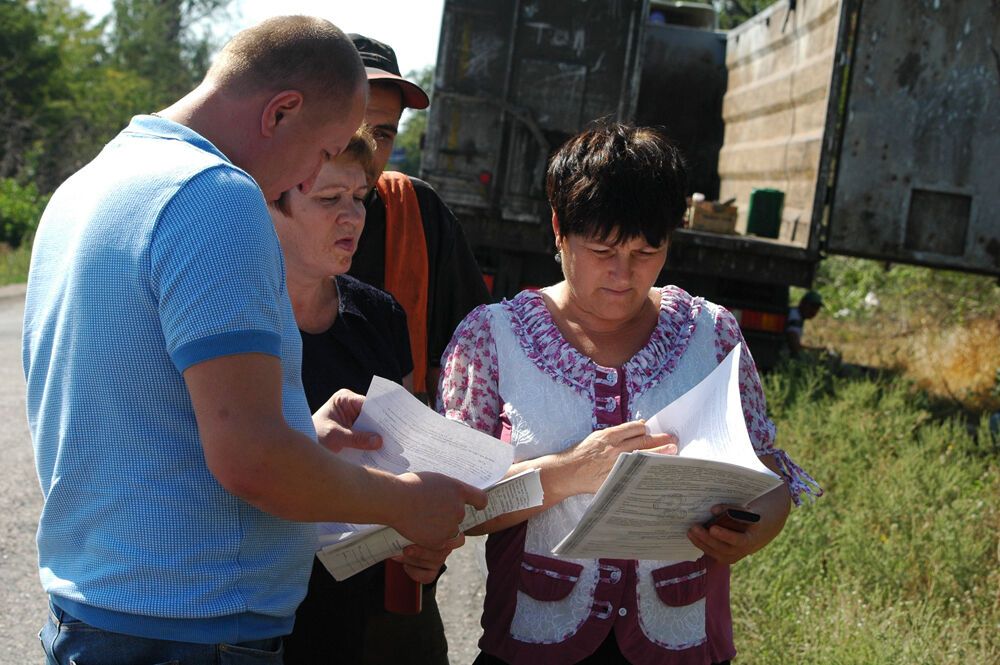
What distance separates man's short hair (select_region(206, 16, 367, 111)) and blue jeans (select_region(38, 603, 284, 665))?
84 cm

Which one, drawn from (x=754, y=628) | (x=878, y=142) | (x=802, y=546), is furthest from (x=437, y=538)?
(x=878, y=142)

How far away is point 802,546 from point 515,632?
233 centimetres

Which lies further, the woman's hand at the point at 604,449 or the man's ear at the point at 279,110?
the woman's hand at the point at 604,449

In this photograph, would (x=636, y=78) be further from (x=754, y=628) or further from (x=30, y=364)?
(x=30, y=364)

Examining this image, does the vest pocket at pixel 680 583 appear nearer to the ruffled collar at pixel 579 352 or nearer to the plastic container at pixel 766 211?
the ruffled collar at pixel 579 352

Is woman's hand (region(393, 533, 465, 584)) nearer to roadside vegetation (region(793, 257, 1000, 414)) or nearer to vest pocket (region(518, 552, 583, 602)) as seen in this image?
vest pocket (region(518, 552, 583, 602))

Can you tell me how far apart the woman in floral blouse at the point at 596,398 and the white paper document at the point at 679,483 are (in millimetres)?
148

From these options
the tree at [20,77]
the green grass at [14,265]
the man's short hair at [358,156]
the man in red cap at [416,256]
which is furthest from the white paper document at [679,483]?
the tree at [20,77]

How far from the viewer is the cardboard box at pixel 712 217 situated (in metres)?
7.98

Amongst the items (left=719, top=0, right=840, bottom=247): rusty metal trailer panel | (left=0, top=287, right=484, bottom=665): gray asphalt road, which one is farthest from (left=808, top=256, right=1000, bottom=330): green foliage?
(left=0, top=287, right=484, bottom=665): gray asphalt road

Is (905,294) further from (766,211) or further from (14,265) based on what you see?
(14,265)

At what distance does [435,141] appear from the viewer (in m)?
8.03

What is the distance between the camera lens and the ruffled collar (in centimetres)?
256

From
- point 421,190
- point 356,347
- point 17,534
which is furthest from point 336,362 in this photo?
point 17,534
